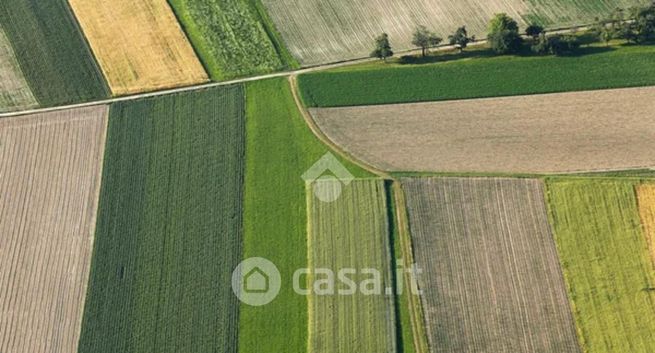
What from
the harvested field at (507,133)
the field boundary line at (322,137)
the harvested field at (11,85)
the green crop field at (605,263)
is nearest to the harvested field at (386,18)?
the field boundary line at (322,137)

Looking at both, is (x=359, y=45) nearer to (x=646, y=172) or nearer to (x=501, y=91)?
(x=501, y=91)

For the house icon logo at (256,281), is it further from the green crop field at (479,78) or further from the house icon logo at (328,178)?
the green crop field at (479,78)

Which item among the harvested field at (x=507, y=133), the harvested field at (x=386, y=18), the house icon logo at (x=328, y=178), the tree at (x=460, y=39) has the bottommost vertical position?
the house icon logo at (x=328, y=178)

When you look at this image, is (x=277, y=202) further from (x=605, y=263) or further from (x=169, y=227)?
(x=605, y=263)

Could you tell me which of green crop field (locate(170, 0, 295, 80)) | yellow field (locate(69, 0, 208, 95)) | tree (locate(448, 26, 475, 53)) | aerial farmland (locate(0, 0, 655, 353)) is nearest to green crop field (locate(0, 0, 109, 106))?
aerial farmland (locate(0, 0, 655, 353))

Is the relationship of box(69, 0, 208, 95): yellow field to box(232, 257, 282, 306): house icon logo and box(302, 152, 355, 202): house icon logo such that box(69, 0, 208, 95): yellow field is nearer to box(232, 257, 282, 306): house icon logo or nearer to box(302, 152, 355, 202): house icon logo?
box(302, 152, 355, 202): house icon logo
